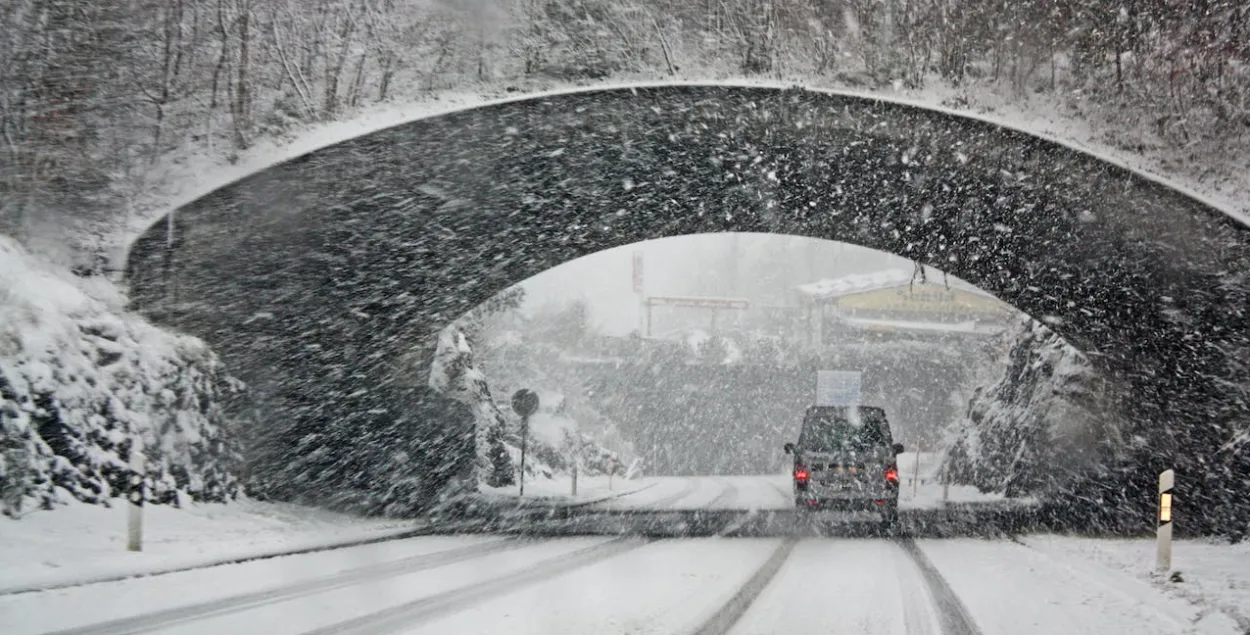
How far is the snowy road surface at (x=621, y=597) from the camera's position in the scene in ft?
23.2

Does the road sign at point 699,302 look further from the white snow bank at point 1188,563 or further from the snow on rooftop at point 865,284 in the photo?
the white snow bank at point 1188,563

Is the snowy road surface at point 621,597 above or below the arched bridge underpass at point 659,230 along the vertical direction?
below

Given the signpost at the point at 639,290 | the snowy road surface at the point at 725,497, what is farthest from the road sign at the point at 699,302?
the snowy road surface at the point at 725,497

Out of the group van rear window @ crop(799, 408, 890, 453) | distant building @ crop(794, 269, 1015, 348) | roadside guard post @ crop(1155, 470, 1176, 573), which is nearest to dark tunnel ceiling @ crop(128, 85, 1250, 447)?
van rear window @ crop(799, 408, 890, 453)

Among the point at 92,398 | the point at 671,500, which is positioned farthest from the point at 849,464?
the point at 92,398

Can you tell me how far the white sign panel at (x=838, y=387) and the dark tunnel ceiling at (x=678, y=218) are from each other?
24.6 metres

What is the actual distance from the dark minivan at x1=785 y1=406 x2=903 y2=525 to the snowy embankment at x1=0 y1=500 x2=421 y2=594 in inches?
266

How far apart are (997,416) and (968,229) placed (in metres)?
13.9

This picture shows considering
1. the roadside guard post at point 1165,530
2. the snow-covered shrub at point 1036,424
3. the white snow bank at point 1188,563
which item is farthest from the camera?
the snow-covered shrub at point 1036,424

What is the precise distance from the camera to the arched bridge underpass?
13648mm

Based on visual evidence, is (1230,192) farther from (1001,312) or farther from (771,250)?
(771,250)

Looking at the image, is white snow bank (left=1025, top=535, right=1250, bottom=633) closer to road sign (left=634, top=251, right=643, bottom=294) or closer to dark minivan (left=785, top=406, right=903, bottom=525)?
dark minivan (left=785, top=406, right=903, bottom=525)

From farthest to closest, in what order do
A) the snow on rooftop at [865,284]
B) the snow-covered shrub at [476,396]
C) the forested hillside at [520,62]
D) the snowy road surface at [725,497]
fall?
the snow on rooftop at [865,284], the snow-covered shrub at [476,396], the snowy road surface at [725,497], the forested hillside at [520,62]

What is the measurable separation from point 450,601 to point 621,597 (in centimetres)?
137
